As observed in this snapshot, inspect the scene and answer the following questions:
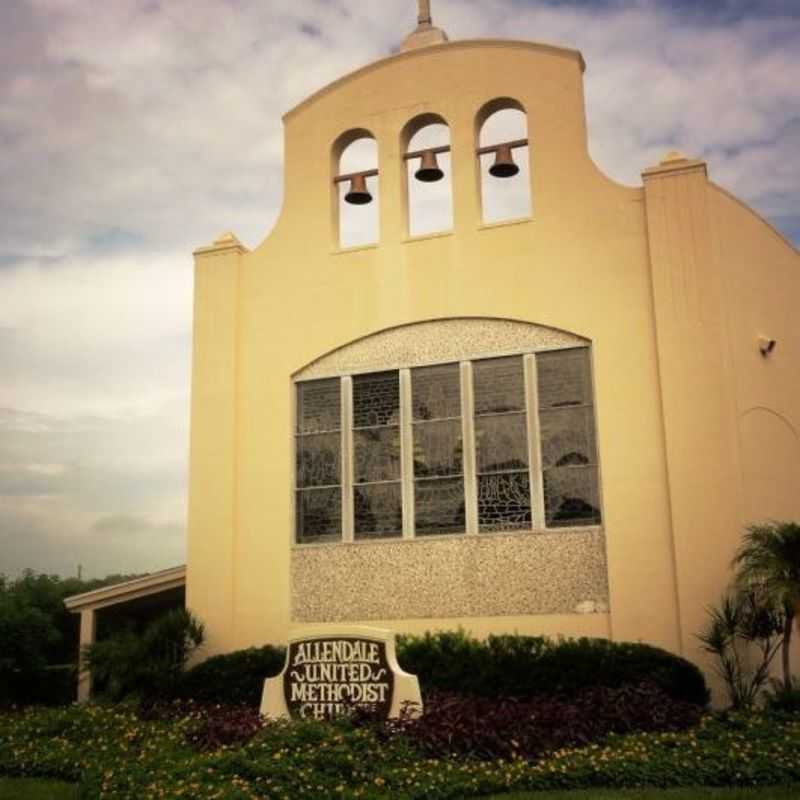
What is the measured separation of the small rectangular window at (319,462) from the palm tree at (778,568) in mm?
6241

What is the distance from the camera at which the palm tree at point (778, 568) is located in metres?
13.2

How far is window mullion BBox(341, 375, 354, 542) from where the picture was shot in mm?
16797

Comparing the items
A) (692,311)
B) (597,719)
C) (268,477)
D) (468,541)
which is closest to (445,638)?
(468,541)

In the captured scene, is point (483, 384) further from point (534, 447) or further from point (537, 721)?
point (537, 721)

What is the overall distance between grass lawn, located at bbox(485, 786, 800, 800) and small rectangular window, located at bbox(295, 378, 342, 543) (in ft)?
23.6

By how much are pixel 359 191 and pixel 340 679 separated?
26.9 feet

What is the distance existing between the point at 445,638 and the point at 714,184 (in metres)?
7.70

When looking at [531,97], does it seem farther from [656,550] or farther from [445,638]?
[445,638]

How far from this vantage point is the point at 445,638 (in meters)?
15.0

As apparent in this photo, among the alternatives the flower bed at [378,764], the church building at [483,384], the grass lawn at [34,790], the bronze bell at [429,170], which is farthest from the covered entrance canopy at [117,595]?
the bronze bell at [429,170]

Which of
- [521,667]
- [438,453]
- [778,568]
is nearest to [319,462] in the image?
[438,453]

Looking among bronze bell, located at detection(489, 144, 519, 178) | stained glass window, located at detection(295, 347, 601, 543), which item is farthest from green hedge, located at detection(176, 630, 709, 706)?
bronze bell, located at detection(489, 144, 519, 178)

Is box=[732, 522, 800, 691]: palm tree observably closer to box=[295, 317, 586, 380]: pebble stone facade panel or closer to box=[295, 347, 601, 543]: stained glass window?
box=[295, 347, 601, 543]: stained glass window

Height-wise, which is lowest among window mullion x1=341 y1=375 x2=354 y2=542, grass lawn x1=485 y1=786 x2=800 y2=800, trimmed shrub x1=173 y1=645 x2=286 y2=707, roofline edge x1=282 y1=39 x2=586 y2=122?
Result: grass lawn x1=485 y1=786 x2=800 y2=800
